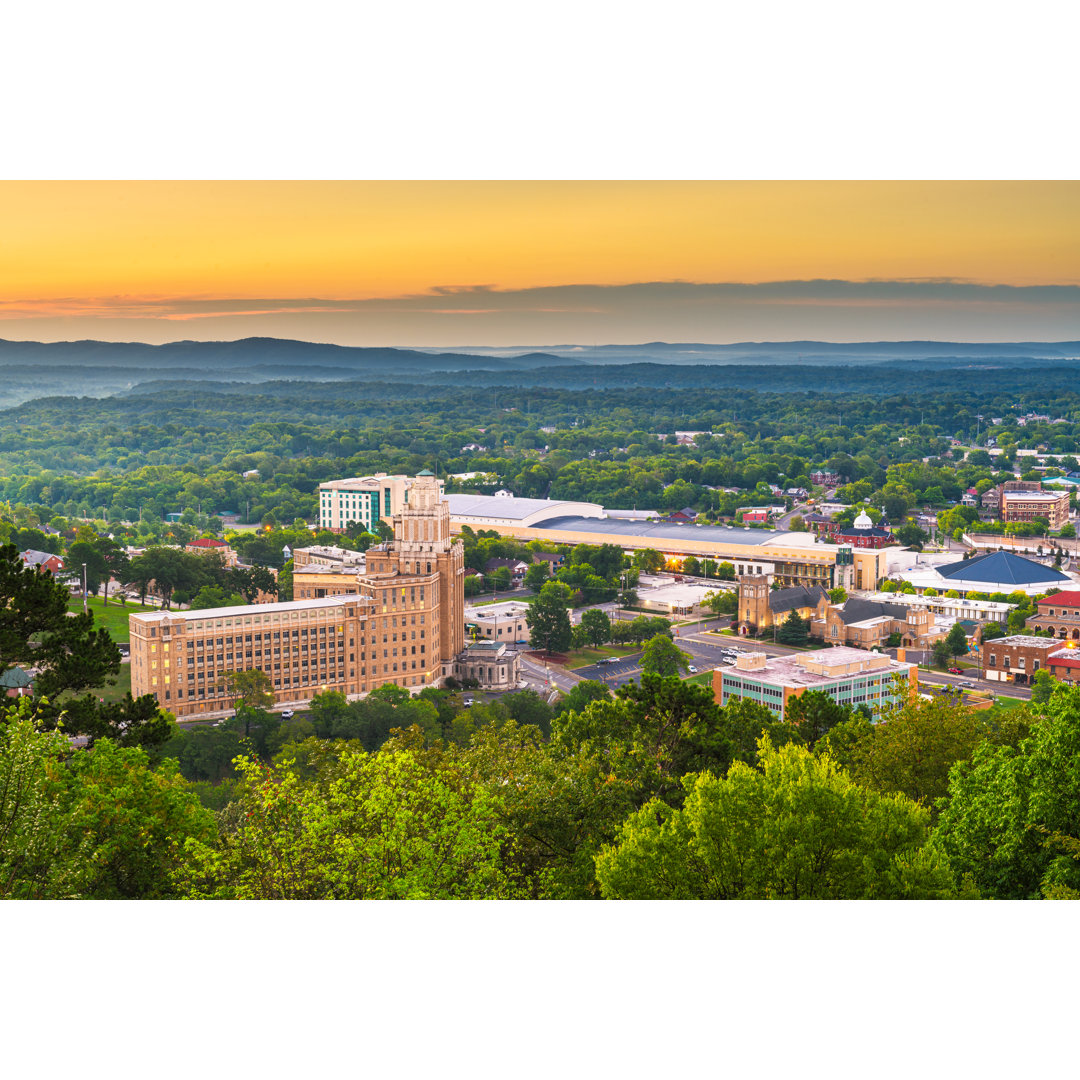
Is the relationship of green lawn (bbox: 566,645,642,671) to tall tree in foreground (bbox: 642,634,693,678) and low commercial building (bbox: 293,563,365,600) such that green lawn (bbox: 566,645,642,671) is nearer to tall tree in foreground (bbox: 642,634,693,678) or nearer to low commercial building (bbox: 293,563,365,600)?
tall tree in foreground (bbox: 642,634,693,678)

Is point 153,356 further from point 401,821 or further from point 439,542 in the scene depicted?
point 401,821

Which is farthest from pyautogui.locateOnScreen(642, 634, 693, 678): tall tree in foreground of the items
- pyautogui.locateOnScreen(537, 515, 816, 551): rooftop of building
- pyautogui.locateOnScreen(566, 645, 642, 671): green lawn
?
pyautogui.locateOnScreen(537, 515, 816, 551): rooftop of building

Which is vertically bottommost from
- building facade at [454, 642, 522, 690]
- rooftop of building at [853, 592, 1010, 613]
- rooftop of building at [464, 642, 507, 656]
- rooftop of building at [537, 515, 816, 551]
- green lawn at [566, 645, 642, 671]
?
green lawn at [566, 645, 642, 671]

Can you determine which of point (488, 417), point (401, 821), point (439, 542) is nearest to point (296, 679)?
point (439, 542)

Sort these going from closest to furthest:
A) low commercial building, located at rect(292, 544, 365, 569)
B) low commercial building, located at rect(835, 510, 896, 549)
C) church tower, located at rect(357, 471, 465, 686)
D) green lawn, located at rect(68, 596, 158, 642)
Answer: church tower, located at rect(357, 471, 465, 686) → green lawn, located at rect(68, 596, 158, 642) → low commercial building, located at rect(292, 544, 365, 569) → low commercial building, located at rect(835, 510, 896, 549)

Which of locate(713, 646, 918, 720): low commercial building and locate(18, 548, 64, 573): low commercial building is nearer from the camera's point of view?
locate(713, 646, 918, 720): low commercial building

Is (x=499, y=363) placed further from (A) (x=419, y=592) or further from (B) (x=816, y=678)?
(B) (x=816, y=678)

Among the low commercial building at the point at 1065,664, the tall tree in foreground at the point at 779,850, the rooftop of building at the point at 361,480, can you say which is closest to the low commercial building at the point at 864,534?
the low commercial building at the point at 1065,664

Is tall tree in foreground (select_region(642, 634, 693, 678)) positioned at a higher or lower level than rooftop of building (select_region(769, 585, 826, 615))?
lower
